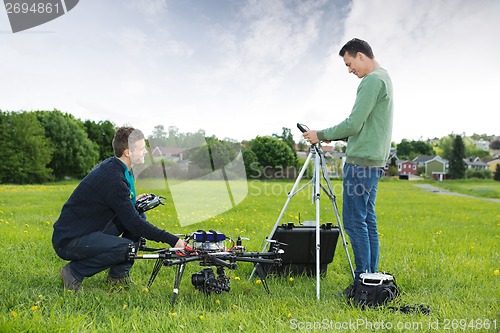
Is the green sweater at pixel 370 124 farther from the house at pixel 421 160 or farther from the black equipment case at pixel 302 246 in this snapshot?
the house at pixel 421 160

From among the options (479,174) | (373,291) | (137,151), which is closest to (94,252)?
(137,151)

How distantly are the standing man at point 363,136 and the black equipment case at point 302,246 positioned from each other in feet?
1.31

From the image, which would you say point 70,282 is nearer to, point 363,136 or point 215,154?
point 215,154

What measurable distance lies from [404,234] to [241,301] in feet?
17.6

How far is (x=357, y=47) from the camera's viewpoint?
4660 millimetres

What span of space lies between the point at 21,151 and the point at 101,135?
15.0 metres

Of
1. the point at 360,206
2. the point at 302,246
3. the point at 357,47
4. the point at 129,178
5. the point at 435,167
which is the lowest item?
the point at 302,246

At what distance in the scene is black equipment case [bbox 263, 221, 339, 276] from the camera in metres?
5.05

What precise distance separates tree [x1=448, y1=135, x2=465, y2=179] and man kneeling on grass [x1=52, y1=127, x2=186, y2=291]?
7290 centimetres

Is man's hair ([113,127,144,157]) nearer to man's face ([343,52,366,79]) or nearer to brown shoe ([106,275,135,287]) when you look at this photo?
brown shoe ([106,275,135,287])

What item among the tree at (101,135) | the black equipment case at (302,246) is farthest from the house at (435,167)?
the black equipment case at (302,246)

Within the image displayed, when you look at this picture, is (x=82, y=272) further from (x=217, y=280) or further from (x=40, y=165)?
(x=40, y=165)

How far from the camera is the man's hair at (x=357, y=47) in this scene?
183 inches

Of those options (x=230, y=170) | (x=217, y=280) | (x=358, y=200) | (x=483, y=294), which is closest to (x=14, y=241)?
(x=230, y=170)
